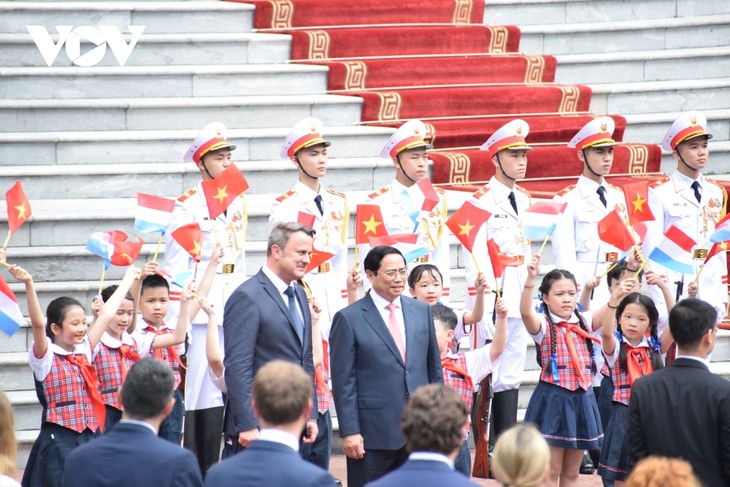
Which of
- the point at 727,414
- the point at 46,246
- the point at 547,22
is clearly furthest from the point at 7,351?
the point at 547,22

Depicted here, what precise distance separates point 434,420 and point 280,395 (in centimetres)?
53

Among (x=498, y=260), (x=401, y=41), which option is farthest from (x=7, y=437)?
(x=401, y=41)

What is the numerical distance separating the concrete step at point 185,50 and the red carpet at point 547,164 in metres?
1.89

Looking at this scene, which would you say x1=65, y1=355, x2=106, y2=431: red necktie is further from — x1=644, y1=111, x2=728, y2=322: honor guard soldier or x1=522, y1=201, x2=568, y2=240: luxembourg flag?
A: x1=644, y1=111, x2=728, y2=322: honor guard soldier

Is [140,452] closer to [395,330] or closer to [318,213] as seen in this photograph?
[395,330]

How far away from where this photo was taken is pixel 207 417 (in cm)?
877

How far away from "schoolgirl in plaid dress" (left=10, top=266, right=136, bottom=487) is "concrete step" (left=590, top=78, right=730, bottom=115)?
6.92m

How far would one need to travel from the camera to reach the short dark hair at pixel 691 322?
6.01 m

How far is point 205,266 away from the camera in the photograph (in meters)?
9.11

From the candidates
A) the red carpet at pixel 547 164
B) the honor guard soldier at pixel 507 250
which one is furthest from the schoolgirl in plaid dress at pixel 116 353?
the red carpet at pixel 547 164

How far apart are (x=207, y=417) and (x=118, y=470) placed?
3868mm

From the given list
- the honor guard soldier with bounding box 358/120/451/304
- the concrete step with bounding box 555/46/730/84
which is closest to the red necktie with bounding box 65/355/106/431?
the honor guard soldier with bounding box 358/120/451/304

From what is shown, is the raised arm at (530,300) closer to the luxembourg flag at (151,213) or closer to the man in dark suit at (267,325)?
the man in dark suit at (267,325)

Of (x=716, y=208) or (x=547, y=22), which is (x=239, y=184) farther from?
(x=547, y=22)
